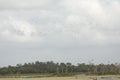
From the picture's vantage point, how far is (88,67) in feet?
580

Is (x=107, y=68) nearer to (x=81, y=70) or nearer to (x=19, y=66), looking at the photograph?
(x=81, y=70)

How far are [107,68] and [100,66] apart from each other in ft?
24.1

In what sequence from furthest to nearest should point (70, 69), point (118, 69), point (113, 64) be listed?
1. point (113, 64)
2. point (70, 69)
3. point (118, 69)

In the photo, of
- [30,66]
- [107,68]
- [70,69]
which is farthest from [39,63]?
[107,68]

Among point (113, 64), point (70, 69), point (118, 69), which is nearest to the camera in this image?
point (118, 69)

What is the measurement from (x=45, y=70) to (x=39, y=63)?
13.7 metres

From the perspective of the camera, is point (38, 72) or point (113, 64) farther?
point (113, 64)

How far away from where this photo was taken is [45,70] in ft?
564

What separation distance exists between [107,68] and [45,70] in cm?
2991

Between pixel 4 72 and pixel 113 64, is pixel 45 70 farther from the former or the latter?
pixel 113 64

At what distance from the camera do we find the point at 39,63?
607 feet

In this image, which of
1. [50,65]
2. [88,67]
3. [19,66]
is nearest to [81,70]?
[88,67]

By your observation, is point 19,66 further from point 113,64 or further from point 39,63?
point 113,64

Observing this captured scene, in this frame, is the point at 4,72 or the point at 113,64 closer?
the point at 4,72
